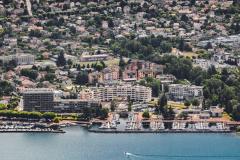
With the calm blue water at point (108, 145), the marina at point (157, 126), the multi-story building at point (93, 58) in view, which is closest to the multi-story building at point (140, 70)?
the multi-story building at point (93, 58)

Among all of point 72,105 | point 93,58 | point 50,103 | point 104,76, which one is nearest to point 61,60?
point 93,58

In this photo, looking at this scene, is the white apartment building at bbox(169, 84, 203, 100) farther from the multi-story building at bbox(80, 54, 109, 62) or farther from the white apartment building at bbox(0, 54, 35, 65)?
the white apartment building at bbox(0, 54, 35, 65)

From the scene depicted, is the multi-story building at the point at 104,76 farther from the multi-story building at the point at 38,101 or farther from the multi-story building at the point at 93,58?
the multi-story building at the point at 38,101

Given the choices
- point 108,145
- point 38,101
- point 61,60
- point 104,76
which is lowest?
point 108,145

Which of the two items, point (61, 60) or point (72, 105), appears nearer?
point (72, 105)

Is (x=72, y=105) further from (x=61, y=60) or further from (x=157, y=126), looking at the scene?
(x=61, y=60)

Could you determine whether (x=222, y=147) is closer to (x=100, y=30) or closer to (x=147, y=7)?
(x=100, y=30)
